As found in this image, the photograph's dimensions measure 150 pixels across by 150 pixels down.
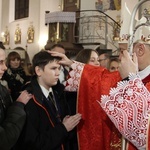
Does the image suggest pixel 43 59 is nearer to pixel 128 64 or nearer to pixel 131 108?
pixel 128 64

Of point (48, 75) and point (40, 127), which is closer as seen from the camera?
point (40, 127)

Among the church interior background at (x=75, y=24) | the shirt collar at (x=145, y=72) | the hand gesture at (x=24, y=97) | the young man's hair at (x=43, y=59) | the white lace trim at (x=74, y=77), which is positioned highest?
the church interior background at (x=75, y=24)

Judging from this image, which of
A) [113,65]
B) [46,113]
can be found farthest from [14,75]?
[46,113]

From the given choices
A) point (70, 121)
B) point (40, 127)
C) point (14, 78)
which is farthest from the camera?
point (14, 78)

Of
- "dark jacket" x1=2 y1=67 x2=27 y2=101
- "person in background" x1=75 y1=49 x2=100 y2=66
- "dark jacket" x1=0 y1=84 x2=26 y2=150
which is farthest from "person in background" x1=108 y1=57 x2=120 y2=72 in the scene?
"dark jacket" x1=0 y1=84 x2=26 y2=150

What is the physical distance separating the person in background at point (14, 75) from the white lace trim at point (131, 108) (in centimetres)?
299

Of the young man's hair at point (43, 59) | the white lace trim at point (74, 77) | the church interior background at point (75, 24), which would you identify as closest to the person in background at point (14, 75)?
the white lace trim at point (74, 77)

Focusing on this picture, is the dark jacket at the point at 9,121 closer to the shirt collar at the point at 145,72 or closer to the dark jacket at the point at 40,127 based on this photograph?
the dark jacket at the point at 40,127

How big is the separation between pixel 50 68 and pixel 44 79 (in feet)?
0.34

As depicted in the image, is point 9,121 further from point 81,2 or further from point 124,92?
point 81,2

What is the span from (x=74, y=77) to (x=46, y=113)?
49cm

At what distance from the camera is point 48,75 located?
2.55 metres

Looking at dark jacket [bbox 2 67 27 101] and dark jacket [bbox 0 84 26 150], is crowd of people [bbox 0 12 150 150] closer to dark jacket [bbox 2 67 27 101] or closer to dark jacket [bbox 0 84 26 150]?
dark jacket [bbox 0 84 26 150]

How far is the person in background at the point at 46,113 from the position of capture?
2324 mm
